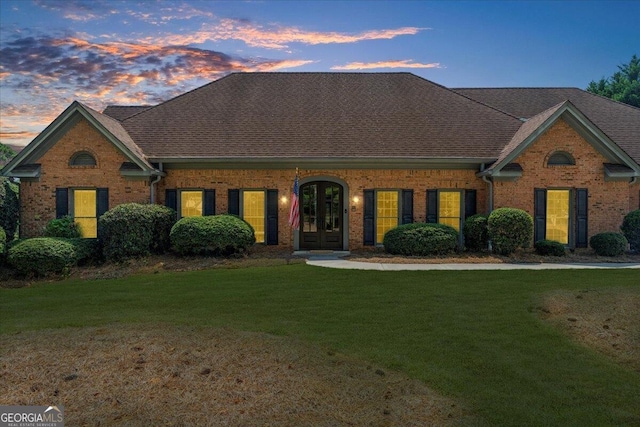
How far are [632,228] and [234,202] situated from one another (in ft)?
51.8

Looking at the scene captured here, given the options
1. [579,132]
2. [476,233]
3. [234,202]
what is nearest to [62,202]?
[234,202]

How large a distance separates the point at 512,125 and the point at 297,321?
636 inches

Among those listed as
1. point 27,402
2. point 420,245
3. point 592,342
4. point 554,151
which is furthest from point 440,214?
point 27,402

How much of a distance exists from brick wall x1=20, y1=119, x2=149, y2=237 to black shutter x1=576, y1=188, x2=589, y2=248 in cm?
1794

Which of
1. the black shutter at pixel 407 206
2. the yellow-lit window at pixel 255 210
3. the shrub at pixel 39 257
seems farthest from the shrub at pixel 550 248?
the shrub at pixel 39 257

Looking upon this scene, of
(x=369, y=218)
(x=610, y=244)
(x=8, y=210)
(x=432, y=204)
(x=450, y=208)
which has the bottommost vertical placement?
(x=610, y=244)

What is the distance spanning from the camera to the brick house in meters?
17.9

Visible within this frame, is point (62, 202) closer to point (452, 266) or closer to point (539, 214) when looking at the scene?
point (452, 266)

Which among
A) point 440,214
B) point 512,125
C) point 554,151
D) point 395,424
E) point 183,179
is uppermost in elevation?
point 512,125

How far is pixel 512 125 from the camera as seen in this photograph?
20.7 metres

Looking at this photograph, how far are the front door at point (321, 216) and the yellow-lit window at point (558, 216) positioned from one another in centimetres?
843

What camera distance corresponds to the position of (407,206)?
62.2ft

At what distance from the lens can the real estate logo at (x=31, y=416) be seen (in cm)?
493

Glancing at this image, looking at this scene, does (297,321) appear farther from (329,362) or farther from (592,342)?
(592,342)
